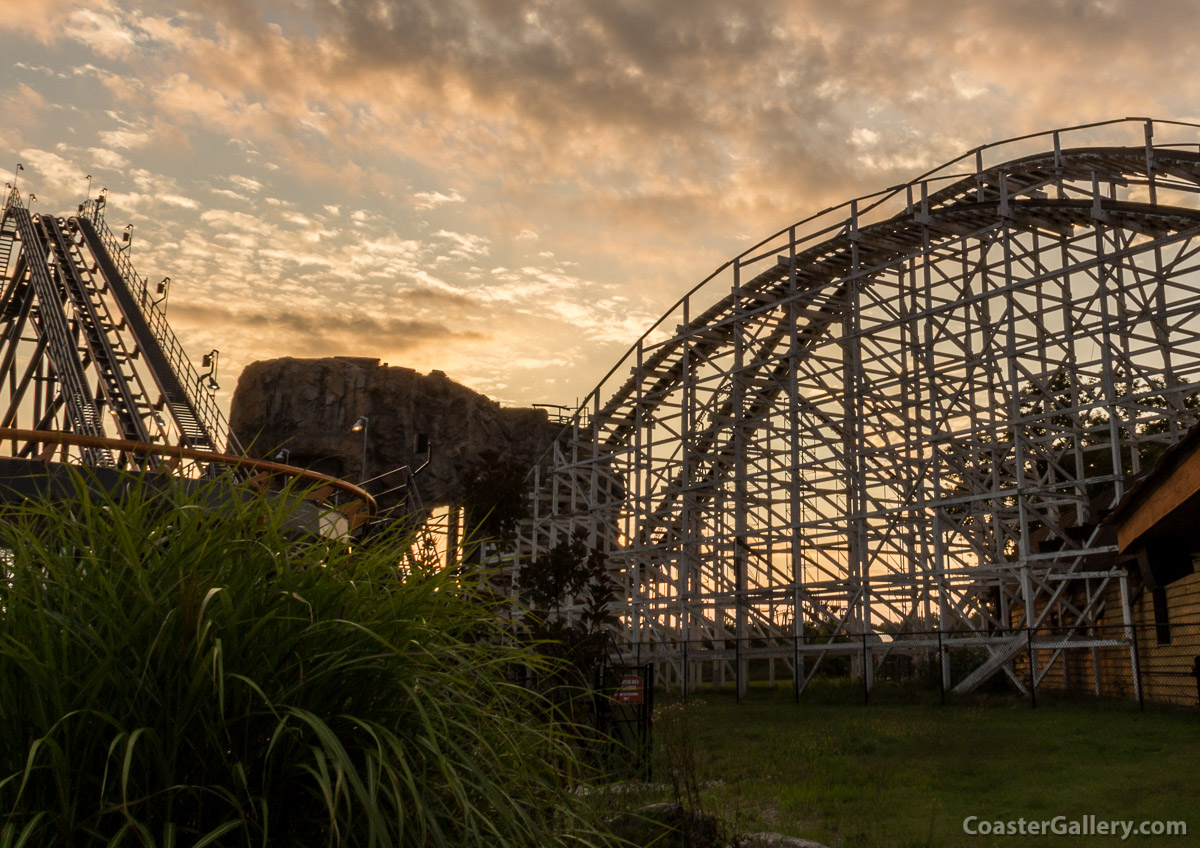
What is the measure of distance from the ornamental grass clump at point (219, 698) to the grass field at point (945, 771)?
3.80m

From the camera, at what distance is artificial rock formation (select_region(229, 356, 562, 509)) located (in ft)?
163

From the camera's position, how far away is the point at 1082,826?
8250 millimetres

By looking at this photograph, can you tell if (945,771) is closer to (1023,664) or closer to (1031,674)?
(1031,674)

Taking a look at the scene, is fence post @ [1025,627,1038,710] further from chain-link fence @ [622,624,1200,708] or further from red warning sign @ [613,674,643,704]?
red warning sign @ [613,674,643,704]

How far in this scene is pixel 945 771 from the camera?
10930 mm

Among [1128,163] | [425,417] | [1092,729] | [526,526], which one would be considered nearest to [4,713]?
[1092,729]

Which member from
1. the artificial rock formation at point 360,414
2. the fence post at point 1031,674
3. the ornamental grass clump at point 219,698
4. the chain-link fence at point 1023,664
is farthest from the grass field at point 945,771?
the artificial rock formation at point 360,414

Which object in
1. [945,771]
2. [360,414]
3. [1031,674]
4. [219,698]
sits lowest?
[945,771]

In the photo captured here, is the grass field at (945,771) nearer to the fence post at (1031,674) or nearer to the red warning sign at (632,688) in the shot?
the fence post at (1031,674)

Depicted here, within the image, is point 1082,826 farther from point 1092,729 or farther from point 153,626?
point 153,626

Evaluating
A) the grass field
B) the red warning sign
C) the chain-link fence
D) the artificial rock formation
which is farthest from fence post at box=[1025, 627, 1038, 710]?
the artificial rock formation

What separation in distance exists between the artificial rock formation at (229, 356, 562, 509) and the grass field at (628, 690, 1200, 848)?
35.1 metres

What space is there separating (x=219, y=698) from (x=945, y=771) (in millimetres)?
9726

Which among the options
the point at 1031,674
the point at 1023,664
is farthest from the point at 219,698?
the point at 1023,664
